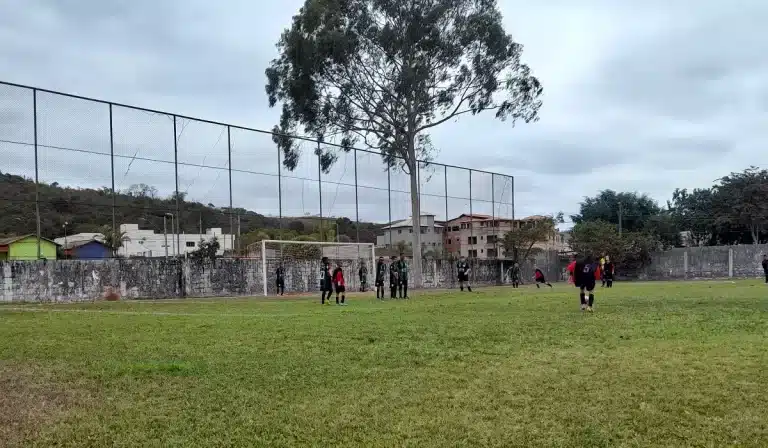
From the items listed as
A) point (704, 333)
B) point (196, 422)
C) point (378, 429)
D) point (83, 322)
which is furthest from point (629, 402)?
point (83, 322)

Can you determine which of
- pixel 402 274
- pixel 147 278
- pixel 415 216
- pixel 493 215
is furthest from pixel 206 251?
pixel 493 215

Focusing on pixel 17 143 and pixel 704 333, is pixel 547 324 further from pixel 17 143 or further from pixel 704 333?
pixel 17 143

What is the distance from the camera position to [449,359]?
26.0 ft

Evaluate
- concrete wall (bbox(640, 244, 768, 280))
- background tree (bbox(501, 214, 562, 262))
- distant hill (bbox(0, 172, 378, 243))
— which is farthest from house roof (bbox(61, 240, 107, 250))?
concrete wall (bbox(640, 244, 768, 280))

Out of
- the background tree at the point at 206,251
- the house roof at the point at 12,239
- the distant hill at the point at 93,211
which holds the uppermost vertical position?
the distant hill at the point at 93,211

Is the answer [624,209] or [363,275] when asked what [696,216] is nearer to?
[624,209]

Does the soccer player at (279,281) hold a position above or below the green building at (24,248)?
below

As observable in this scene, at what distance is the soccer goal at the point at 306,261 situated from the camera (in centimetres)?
3259

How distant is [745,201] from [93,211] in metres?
53.4

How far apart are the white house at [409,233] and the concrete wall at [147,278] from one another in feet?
9.58

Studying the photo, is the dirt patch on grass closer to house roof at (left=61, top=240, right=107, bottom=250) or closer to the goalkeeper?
house roof at (left=61, top=240, right=107, bottom=250)

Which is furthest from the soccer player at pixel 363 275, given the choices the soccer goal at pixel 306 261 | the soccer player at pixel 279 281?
the soccer player at pixel 279 281

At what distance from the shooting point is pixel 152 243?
28469 millimetres

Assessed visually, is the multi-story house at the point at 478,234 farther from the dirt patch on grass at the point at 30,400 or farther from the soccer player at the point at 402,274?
the dirt patch on grass at the point at 30,400
